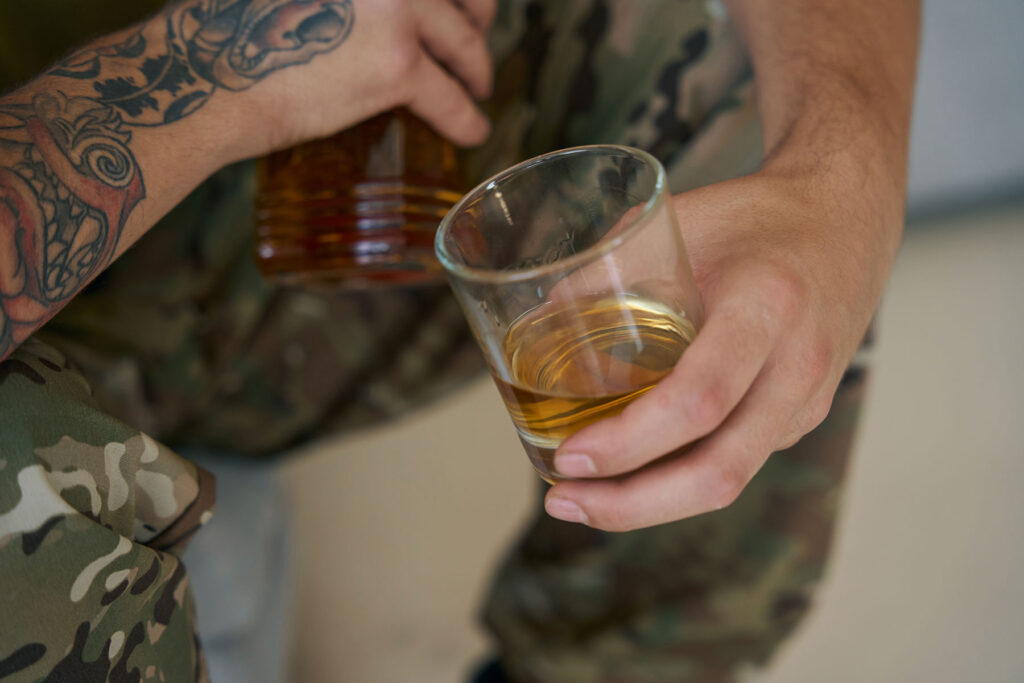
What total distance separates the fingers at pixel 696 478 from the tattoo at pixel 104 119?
0.35m

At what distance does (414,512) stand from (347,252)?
0.87 metres

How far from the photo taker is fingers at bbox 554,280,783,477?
0.45 m

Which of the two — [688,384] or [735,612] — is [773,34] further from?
[735,612]

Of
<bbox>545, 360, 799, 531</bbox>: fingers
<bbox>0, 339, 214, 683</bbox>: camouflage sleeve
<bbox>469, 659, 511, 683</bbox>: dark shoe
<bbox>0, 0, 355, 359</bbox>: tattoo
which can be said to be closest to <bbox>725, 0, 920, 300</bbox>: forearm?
<bbox>545, 360, 799, 531</bbox>: fingers

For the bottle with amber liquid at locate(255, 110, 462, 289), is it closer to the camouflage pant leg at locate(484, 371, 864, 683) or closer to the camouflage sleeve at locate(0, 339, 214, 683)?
the camouflage sleeve at locate(0, 339, 214, 683)

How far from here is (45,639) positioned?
0.49 metres

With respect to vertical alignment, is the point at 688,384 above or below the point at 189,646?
above

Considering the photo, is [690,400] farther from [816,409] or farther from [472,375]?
[472,375]

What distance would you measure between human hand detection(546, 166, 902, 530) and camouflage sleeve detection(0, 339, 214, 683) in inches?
10.1

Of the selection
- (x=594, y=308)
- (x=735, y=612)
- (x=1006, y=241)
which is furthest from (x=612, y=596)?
(x=1006, y=241)

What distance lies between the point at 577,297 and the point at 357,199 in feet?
0.97

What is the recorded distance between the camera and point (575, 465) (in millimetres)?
478

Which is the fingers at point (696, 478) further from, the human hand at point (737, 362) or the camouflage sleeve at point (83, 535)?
the camouflage sleeve at point (83, 535)

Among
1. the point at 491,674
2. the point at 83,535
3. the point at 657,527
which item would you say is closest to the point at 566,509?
the point at 83,535
